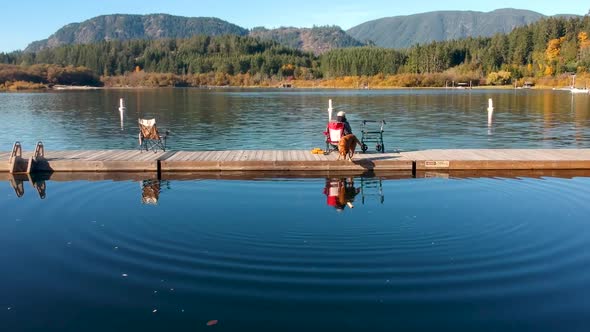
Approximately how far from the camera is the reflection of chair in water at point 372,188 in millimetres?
12648

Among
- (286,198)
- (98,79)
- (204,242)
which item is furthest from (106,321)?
(98,79)

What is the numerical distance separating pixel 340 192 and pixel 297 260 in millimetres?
4949

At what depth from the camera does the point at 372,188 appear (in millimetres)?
13523

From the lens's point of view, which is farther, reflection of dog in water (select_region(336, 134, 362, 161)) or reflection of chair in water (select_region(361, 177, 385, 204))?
reflection of dog in water (select_region(336, 134, 362, 161))

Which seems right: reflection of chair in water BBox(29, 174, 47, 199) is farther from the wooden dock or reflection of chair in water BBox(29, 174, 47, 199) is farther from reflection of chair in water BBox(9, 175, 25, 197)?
the wooden dock

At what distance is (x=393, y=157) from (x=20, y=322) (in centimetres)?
1116

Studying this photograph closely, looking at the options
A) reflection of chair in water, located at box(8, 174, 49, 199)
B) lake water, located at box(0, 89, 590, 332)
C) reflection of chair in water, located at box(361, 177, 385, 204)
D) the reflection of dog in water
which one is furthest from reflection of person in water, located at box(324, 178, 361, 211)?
reflection of chair in water, located at box(8, 174, 49, 199)

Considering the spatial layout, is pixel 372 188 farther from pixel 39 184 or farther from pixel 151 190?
pixel 39 184

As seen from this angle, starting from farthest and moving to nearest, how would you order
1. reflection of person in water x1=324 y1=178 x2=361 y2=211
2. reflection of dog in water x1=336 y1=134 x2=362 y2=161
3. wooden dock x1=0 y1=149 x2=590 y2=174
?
wooden dock x1=0 y1=149 x2=590 y2=174 → reflection of dog in water x1=336 y1=134 x2=362 y2=161 → reflection of person in water x1=324 y1=178 x2=361 y2=211

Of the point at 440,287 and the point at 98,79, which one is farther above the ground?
the point at 98,79

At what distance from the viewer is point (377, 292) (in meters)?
7.23

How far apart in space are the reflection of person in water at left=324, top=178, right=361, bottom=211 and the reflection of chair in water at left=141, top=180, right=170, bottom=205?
3.75 metres

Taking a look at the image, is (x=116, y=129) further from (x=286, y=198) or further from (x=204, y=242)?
(x=204, y=242)

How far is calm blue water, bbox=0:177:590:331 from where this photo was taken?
21.7 ft
